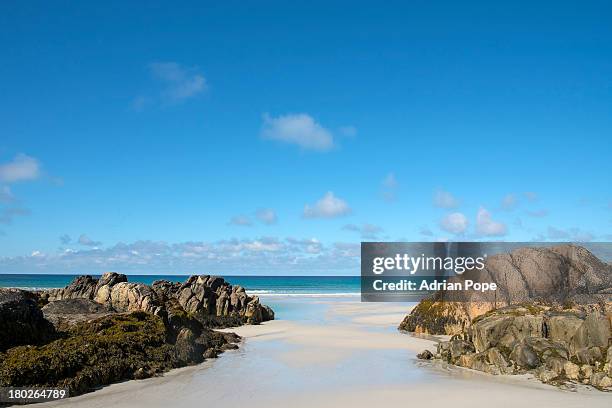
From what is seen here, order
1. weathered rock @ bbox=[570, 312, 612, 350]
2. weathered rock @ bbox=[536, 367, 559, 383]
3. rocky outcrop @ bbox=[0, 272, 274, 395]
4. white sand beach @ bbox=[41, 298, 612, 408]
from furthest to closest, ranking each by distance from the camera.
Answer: weathered rock @ bbox=[570, 312, 612, 350], weathered rock @ bbox=[536, 367, 559, 383], rocky outcrop @ bbox=[0, 272, 274, 395], white sand beach @ bbox=[41, 298, 612, 408]

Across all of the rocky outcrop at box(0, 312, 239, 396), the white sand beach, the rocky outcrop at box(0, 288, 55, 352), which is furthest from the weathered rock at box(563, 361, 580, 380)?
the rocky outcrop at box(0, 288, 55, 352)

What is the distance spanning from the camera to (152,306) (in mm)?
31953

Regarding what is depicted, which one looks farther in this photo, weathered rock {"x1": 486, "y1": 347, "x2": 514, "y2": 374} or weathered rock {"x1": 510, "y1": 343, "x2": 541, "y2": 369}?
weathered rock {"x1": 486, "y1": 347, "x2": 514, "y2": 374}

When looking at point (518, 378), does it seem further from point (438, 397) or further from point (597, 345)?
point (438, 397)

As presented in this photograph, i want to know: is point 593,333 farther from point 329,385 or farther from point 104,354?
point 104,354

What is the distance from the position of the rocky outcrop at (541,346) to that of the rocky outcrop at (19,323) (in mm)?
18735

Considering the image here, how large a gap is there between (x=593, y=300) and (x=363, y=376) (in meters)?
16.3

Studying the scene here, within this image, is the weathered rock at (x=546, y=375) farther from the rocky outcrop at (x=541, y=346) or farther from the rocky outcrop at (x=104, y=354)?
the rocky outcrop at (x=104, y=354)

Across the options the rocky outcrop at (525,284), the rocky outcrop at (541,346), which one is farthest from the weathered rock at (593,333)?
the rocky outcrop at (525,284)

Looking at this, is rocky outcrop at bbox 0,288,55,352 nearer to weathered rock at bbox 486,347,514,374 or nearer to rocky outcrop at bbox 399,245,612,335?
weathered rock at bbox 486,347,514,374

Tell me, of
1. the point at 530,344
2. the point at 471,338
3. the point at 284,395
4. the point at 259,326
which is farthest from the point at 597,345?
the point at 259,326

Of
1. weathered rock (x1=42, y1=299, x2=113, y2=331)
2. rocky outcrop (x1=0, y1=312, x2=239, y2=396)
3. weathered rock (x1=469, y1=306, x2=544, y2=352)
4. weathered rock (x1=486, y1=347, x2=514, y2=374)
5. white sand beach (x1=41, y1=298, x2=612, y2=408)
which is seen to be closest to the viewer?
white sand beach (x1=41, y1=298, x2=612, y2=408)

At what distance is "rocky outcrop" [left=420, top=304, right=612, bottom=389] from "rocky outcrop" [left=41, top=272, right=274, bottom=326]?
17634 mm

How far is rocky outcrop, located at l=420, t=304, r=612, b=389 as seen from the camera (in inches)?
823
